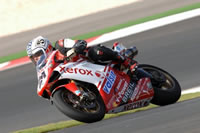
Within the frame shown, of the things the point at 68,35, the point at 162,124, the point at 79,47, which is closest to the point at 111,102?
the point at 79,47

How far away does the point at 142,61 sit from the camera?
10.3 m

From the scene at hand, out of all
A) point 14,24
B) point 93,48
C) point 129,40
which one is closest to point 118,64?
point 93,48

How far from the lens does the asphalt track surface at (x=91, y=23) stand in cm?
1350

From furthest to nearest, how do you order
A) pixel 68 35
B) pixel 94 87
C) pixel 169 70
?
pixel 68 35
pixel 169 70
pixel 94 87

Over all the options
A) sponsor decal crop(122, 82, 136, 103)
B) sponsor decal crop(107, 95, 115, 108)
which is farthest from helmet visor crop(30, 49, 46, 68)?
sponsor decal crop(122, 82, 136, 103)

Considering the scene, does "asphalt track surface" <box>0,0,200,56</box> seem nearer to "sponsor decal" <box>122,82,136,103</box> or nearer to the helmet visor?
the helmet visor

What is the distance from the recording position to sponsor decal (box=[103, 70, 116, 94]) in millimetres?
6607

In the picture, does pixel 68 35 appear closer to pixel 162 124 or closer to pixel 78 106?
pixel 78 106

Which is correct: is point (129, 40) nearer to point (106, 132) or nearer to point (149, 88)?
point (149, 88)

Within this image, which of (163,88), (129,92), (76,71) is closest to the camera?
(76,71)

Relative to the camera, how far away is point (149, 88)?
6980mm

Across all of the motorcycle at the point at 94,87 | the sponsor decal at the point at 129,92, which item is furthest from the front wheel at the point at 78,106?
the sponsor decal at the point at 129,92

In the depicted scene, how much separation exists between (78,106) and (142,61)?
4255mm

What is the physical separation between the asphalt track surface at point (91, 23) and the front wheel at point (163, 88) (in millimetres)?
5984
